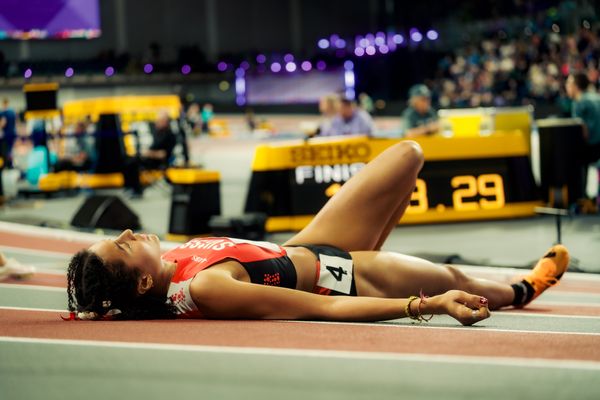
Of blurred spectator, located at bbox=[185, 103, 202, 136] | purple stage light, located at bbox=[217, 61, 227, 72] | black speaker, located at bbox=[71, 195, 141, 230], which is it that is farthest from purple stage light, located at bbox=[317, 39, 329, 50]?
black speaker, located at bbox=[71, 195, 141, 230]

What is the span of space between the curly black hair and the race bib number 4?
0.70 meters

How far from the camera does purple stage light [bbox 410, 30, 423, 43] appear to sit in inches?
1630

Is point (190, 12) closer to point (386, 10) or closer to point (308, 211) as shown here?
point (386, 10)

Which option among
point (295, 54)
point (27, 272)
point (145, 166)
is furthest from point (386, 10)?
point (27, 272)

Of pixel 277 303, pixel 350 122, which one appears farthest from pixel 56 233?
pixel 277 303

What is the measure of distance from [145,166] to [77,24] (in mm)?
11123

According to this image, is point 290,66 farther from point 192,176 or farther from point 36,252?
point 36,252

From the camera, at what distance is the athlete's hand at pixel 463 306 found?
3947mm

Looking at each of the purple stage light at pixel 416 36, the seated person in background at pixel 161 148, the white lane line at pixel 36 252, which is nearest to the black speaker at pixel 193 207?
the white lane line at pixel 36 252

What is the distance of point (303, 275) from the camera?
4.52 meters

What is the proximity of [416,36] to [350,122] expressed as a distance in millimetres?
29805

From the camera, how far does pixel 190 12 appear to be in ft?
152

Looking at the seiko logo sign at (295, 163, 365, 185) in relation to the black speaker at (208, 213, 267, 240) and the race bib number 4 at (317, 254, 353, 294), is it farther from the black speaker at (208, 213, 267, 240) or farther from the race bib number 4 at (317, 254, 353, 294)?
the race bib number 4 at (317, 254, 353, 294)

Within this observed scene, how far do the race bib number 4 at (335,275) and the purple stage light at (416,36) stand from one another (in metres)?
37.7
